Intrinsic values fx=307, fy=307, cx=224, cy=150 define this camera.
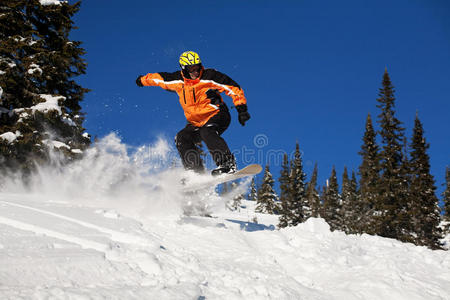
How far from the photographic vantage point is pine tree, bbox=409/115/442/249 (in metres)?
24.6

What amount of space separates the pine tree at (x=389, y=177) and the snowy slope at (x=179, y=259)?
21.2m

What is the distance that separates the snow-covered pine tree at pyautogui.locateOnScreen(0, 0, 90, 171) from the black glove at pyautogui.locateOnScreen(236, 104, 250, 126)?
257 inches

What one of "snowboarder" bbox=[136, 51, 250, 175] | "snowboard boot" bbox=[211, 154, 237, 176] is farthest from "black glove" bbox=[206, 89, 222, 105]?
"snowboard boot" bbox=[211, 154, 237, 176]

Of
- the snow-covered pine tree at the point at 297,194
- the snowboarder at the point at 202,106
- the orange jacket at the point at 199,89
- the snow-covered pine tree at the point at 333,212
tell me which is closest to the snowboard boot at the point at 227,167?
the snowboarder at the point at 202,106

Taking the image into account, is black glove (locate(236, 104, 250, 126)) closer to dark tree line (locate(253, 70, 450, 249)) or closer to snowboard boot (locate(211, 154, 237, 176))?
snowboard boot (locate(211, 154, 237, 176))

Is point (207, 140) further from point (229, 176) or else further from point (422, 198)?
point (422, 198)

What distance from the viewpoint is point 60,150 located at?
9.98 metres

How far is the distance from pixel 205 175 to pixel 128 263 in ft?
12.3

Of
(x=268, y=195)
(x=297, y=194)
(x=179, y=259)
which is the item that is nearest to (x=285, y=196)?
(x=297, y=194)

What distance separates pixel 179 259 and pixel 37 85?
9661mm

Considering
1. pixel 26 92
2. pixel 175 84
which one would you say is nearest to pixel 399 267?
pixel 175 84

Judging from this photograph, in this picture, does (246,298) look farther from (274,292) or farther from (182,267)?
(182,267)

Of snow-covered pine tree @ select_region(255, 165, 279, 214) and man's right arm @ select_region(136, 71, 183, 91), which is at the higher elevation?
man's right arm @ select_region(136, 71, 183, 91)

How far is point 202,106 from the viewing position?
644 cm
